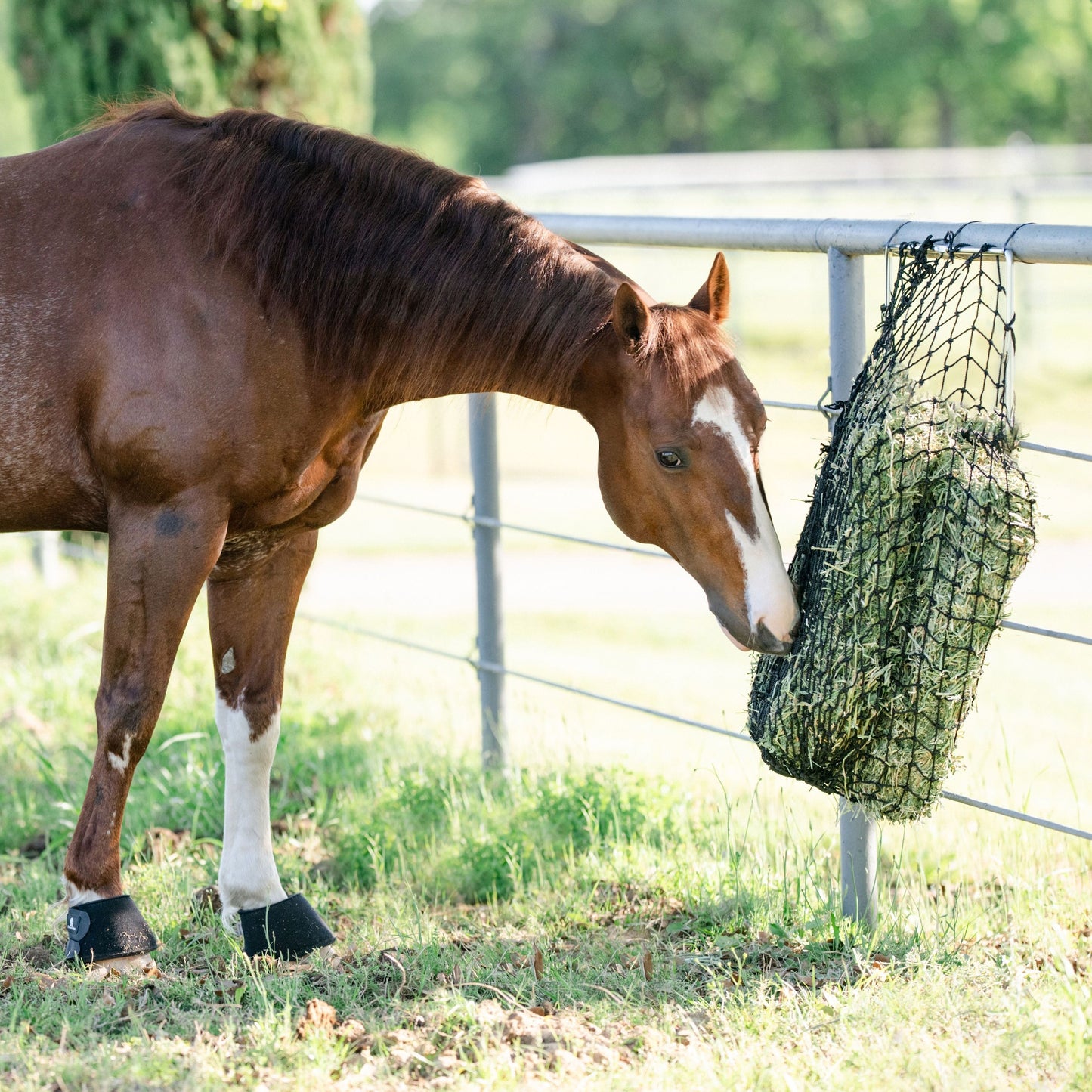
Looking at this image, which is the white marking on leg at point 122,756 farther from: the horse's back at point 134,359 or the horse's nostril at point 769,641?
the horse's nostril at point 769,641

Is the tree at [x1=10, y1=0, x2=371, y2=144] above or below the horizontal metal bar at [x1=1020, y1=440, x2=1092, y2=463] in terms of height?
above

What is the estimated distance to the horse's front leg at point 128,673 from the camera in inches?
106

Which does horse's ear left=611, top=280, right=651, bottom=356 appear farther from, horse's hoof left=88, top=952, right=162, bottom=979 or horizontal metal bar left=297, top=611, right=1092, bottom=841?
horse's hoof left=88, top=952, right=162, bottom=979

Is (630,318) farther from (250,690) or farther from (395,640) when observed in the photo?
(395,640)

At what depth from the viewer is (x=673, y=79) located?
1622 inches

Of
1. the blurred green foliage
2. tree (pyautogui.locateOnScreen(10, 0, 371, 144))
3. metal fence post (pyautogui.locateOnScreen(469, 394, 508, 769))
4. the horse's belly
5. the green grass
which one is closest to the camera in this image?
the green grass

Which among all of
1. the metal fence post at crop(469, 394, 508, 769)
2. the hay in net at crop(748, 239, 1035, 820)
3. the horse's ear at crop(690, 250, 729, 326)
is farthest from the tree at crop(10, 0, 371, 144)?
the hay in net at crop(748, 239, 1035, 820)

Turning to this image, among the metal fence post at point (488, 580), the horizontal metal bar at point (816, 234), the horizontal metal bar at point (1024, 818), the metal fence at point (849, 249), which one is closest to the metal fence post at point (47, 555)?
the metal fence post at point (488, 580)

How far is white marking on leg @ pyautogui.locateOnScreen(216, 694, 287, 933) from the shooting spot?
3.05m

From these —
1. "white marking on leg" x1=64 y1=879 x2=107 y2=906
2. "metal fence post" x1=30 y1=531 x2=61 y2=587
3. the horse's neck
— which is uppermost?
the horse's neck

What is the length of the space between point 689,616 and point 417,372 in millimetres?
4506

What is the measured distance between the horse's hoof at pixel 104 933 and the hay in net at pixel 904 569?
141 centimetres

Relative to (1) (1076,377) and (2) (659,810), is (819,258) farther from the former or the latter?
(2) (659,810)

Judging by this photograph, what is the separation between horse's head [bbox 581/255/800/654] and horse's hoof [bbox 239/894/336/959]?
1195 millimetres
